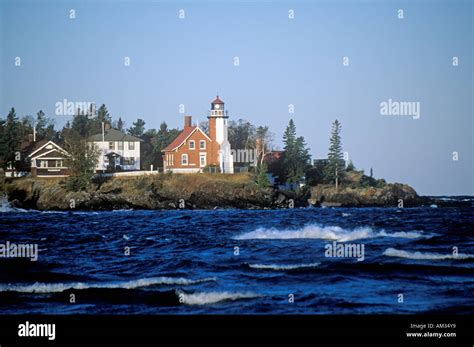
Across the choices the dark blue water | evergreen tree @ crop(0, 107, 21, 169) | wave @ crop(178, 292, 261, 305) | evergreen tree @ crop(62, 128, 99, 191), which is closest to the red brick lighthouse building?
evergreen tree @ crop(62, 128, 99, 191)

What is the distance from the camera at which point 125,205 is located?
52125 millimetres

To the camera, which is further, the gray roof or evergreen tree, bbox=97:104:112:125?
evergreen tree, bbox=97:104:112:125

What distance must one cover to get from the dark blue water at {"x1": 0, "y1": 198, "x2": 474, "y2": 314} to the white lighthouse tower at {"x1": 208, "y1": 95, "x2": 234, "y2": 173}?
30754 millimetres

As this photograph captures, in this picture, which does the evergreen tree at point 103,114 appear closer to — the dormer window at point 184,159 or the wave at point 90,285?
the dormer window at point 184,159

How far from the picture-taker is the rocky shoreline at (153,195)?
51.9 meters

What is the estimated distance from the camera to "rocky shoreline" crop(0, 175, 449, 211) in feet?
170

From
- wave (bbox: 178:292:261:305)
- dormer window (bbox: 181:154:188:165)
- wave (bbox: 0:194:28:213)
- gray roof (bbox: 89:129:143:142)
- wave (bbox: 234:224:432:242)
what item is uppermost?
gray roof (bbox: 89:129:143:142)

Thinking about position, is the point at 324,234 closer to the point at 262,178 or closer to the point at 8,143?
the point at 262,178

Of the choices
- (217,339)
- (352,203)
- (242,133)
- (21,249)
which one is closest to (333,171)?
(352,203)

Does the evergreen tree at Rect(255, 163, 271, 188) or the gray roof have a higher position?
the gray roof

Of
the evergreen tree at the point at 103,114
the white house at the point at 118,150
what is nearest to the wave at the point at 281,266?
the white house at the point at 118,150

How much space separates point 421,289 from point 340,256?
451 centimetres

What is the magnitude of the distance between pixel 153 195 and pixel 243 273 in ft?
123

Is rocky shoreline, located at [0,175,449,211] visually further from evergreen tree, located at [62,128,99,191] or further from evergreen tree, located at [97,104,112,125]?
evergreen tree, located at [97,104,112,125]
